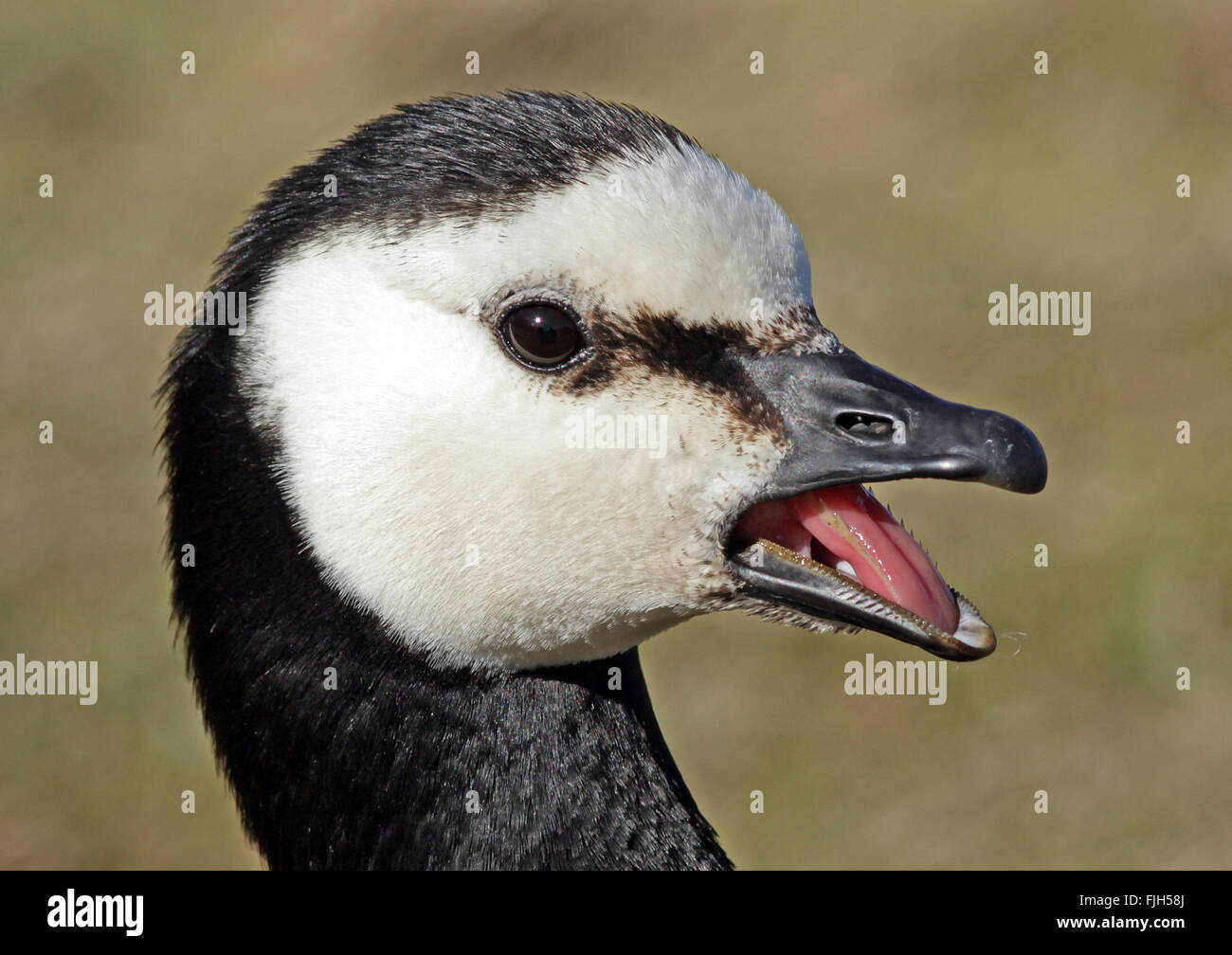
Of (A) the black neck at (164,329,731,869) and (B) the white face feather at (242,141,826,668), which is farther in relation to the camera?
(A) the black neck at (164,329,731,869)

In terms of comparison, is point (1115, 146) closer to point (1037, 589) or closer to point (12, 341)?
point (1037, 589)

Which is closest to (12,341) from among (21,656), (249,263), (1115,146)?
(21,656)

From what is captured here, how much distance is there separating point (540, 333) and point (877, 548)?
80 centimetres

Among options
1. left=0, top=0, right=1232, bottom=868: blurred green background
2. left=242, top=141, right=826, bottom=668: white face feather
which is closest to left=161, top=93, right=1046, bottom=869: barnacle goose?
left=242, top=141, right=826, bottom=668: white face feather

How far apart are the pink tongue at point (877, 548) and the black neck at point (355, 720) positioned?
0.55 m

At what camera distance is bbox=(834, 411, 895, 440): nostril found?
9.18 feet

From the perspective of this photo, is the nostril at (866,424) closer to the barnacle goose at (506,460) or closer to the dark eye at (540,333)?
the barnacle goose at (506,460)

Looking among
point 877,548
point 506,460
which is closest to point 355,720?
point 506,460

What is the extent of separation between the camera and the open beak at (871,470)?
2.74 metres

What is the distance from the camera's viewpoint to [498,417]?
8.98 feet

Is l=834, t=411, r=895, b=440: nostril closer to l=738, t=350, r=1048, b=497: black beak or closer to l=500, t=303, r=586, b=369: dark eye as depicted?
l=738, t=350, r=1048, b=497: black beak
